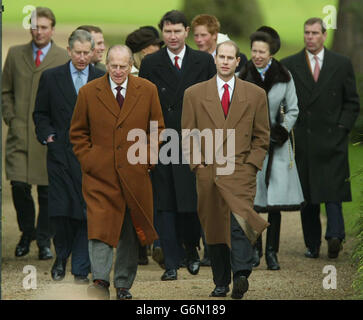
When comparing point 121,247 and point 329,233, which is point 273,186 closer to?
point 329,233

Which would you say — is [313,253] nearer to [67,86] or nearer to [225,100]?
[67,86]

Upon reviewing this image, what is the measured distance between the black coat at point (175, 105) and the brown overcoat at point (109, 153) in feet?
5.06

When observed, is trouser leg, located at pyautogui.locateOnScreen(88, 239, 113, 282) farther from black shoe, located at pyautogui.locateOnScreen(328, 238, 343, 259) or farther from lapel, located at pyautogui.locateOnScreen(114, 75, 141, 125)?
black shoe, located at pyautogui.locateOnScreen(328, 238, 343, 259)

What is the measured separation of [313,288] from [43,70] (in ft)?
12.2

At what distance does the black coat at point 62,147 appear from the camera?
10953mm

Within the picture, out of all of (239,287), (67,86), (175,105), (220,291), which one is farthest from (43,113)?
(239,287)

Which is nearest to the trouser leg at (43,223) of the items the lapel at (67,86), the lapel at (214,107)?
the lapel at (67,86)

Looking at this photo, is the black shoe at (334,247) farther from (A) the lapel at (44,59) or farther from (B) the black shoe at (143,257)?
(A) the lapel at (44,59)

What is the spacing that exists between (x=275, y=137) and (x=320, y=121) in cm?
102

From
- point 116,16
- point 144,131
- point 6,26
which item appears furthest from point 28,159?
point 116,16

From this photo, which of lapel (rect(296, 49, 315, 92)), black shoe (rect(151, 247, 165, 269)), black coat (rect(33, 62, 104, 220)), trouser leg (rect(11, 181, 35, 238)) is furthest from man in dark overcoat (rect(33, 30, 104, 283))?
lapel (rect(296, 49, 315, 92))

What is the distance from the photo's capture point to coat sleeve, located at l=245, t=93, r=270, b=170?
9562mm

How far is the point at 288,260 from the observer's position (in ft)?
40.2

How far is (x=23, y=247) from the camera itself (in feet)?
41.8
